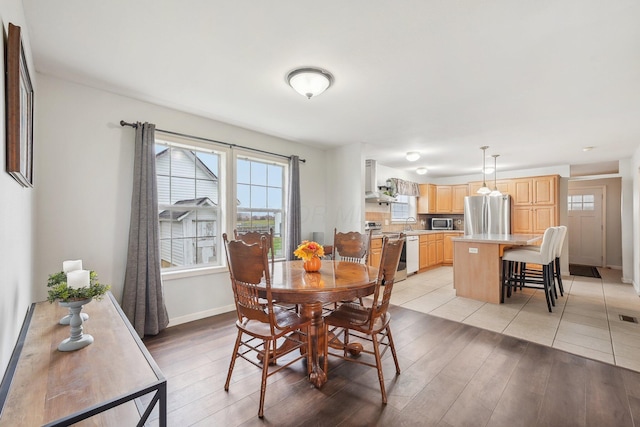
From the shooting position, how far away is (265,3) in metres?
1.62

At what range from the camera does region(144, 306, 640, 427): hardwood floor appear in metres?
1.71

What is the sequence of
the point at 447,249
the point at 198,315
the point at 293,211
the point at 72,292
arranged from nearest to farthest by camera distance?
the point at 72,292 → the point at 198,315 → the point at 293,211 → the point at 447,249

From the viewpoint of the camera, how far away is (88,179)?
Result: 8.64 ft

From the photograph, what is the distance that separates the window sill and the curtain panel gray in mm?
4131

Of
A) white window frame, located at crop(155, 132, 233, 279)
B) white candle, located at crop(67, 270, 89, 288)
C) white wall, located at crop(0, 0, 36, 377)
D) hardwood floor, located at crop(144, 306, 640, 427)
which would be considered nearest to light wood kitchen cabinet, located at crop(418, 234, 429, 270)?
hardwood floor, located at crop(144, 306, 640, 427)

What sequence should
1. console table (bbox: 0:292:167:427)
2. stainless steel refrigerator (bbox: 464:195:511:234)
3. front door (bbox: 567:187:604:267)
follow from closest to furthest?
console table (bbox: 0:292:167:427), stainless steel refrigerator (bbox: 464:195:511:234), front door (bbox: 567:187:604:267)

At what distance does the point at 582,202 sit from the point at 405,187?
4.89m

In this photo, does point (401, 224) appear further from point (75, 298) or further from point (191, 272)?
point (75, 298)

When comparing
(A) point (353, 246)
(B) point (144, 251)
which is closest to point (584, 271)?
(A) point (353, 246)

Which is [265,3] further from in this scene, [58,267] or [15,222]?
[58,267]

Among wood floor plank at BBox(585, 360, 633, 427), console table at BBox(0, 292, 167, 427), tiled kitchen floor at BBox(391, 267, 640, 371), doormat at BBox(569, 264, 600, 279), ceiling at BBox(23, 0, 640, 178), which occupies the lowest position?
doormat at BBox(569, 264, 600, 279)

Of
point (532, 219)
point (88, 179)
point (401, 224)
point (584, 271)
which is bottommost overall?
point (584, 271)

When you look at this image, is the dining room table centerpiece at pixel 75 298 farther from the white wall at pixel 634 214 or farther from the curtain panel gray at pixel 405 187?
the white wall at pixel 634 214

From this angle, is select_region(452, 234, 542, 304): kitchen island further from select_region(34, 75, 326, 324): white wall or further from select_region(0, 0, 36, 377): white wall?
select_region(0, 0, 36, 377): white wall
